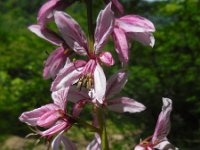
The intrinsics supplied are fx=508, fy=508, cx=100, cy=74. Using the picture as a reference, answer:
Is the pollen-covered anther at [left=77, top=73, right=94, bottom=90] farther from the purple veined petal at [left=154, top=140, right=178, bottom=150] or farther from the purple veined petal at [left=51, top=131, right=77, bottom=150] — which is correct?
the purple veined petal at [left=154, top=140, right=178, bottom=150]

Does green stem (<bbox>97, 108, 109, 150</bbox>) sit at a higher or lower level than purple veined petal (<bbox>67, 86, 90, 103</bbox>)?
lower

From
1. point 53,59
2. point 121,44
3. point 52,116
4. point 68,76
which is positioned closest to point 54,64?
point 53,59

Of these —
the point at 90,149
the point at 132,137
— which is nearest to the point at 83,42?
the point at 90,149

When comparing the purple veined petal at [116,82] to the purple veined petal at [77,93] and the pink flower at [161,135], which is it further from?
the pink flower at [161,135]

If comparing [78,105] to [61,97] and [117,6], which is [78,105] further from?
[117,6]

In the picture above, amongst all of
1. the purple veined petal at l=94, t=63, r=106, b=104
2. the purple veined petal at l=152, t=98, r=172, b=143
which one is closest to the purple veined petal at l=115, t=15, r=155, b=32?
the purple veined petal at l=94, t=63, r=106, b=104

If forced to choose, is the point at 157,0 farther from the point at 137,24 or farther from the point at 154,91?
the point at 137,24

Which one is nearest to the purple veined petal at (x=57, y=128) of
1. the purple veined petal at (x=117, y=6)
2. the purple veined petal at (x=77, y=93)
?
the purple veined petal at (x=77, y=93)
